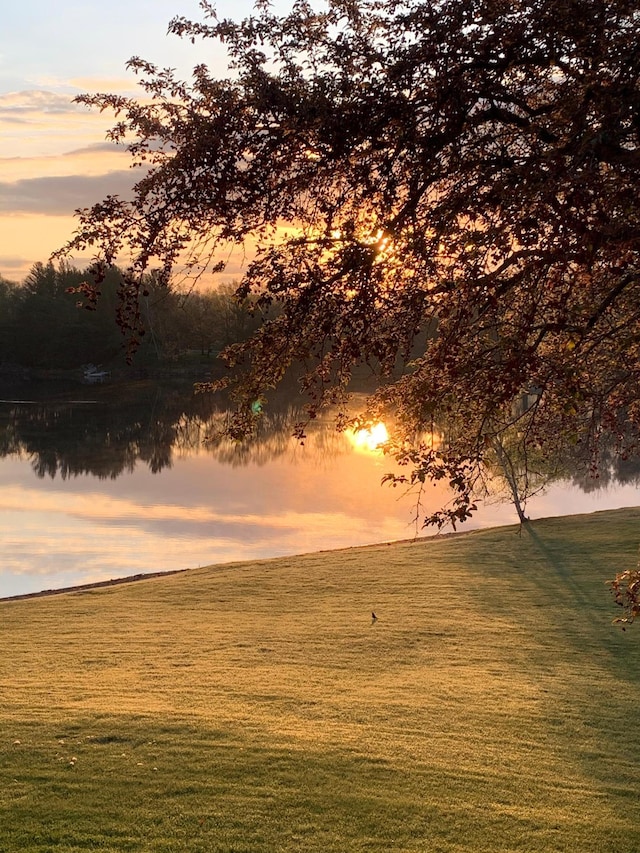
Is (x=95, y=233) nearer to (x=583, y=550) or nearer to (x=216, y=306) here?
(x=583, y=550)

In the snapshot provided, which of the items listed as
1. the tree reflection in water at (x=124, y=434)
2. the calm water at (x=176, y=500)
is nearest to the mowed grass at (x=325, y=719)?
the calm water at (x=176, y=500)

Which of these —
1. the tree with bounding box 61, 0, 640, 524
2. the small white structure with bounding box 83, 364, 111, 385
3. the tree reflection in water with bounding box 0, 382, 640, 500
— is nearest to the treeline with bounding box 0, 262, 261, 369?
the small white structure with bounding box 83, 364, 111, 385

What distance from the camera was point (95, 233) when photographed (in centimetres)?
571

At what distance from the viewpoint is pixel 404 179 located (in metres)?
5.89

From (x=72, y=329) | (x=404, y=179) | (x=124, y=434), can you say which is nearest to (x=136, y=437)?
(x=124, y=434)

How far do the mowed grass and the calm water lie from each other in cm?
531

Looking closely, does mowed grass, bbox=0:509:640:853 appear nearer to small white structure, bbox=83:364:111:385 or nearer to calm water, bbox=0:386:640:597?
calm water, bbox=0:386:640:597

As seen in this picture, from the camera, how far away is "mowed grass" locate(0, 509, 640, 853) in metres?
7.72

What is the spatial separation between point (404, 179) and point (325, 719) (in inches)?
295

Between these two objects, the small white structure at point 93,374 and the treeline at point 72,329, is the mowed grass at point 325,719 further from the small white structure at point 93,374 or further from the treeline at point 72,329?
the small white structure at point 93,374

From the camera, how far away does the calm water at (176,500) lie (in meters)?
33.4

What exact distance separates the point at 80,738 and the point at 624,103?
829 centimetres

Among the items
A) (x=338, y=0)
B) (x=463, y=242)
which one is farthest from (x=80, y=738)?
(x=338, y=0)

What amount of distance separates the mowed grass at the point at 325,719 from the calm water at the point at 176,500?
5.31m
